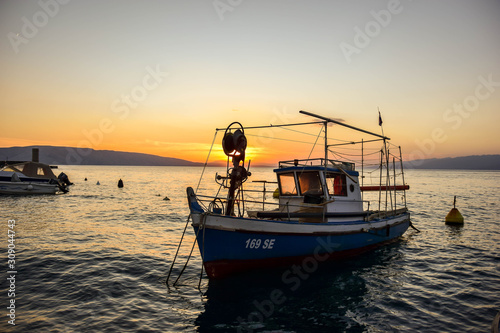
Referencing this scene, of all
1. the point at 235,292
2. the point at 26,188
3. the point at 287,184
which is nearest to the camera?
the point at 235,292

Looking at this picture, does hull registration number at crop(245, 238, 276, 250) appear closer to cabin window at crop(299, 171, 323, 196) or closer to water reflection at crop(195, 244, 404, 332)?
water reflection at crop(195, 244, 404, 332)

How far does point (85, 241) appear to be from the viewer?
17.4 m

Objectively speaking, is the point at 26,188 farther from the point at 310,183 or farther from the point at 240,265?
the point at 310,183

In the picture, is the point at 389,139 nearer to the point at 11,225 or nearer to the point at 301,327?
the point at 301,327

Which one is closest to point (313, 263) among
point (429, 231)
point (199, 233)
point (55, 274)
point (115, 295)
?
point (199, 233)

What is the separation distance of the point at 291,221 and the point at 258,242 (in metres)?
1.69

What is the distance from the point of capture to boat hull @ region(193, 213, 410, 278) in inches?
404

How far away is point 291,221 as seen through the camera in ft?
37.9

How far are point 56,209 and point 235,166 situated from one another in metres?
26.3

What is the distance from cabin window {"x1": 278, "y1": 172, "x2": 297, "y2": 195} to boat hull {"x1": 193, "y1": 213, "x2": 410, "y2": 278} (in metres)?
2.93

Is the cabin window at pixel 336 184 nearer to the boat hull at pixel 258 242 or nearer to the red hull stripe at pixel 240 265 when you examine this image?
the boat hull at pixel 258 242

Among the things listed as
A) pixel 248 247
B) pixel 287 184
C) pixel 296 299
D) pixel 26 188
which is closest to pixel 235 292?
pixel 248 247

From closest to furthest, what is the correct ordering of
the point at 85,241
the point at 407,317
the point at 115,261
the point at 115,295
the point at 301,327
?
the point at 301,327 < the point at 407,317 < the point at 115,295 < the point at 115,261 < the point at 85,241

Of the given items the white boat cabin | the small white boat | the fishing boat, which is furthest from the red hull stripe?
the small white boat
